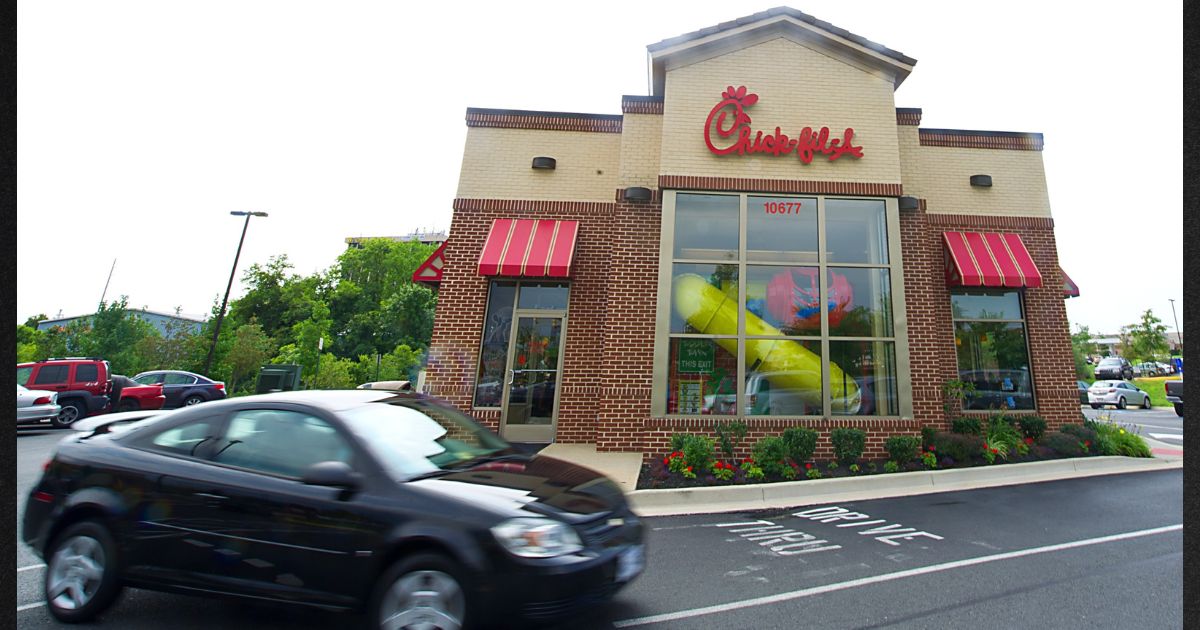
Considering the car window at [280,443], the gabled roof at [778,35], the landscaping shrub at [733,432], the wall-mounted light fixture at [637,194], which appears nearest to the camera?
the car window at [280,443]

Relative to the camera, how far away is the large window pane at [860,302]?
8648mm

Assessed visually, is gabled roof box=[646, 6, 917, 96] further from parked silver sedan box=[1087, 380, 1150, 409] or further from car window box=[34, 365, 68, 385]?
parked silver sedan box=[1087, 380, 1150, 409]

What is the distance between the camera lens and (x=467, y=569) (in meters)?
2.55

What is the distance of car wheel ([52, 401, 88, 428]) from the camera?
44.1 feet

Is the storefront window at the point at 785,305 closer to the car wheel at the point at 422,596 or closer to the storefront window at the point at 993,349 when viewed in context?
the storefront window at the point at 993,349

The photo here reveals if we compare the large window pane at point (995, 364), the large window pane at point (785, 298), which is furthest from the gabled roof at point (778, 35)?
the large window pane at point (995, 364)

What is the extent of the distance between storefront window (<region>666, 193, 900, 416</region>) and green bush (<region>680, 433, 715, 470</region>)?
1.21 meters

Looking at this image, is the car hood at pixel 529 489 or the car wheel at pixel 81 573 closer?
the car hood at pixel 529 489

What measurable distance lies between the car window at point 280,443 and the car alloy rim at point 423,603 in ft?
2.61

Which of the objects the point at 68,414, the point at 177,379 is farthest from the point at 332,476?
the point at 177,379

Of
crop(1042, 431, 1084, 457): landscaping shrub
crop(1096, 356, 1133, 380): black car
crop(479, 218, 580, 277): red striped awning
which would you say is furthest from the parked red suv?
crop(1096, 356, 1133, 380): black car

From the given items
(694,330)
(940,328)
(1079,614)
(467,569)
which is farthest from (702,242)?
(467,569)

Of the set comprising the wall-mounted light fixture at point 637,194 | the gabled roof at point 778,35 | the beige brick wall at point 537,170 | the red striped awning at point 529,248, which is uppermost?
the gabled roof at point 778,35

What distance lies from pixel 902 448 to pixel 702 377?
3167mm
